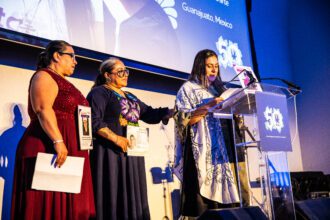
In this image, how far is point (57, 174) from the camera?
6.00ft

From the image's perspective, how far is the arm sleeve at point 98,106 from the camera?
220cm

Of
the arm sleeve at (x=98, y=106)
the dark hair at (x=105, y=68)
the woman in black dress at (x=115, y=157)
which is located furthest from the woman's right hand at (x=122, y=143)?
the dark hair at (x=105, y=68)

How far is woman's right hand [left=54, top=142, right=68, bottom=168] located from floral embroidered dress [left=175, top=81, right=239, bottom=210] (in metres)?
0.70

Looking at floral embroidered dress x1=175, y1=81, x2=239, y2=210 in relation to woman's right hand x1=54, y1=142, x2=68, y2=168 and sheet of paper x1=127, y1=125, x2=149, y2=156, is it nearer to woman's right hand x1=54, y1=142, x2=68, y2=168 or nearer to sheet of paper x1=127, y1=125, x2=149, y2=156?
sheet of paper x1=127, y1=125, x2=149, y2=156

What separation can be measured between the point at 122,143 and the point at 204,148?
49cm

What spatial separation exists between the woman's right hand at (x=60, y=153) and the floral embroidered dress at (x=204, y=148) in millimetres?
701

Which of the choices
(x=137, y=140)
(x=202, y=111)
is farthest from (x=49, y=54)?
(x=202, y=111)

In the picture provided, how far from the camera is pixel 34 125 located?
1.92 m

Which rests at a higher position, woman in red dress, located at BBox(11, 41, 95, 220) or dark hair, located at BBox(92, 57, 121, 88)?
dark hair, located at BBox(92, 57, 121, 88)

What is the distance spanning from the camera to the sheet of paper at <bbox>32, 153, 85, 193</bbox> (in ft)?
5.81

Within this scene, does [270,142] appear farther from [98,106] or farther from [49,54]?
[49,54]

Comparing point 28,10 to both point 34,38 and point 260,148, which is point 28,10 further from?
point 260,148

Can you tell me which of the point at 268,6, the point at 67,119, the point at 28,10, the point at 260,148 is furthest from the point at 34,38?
the point at 268,6

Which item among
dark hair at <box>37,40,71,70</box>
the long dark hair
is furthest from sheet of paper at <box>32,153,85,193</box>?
the long dark hair
